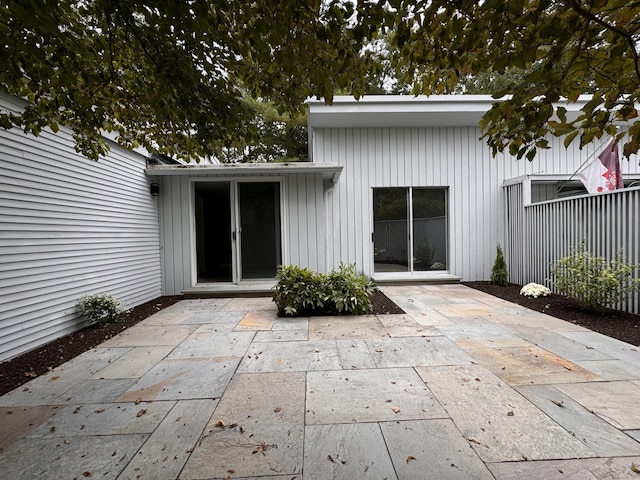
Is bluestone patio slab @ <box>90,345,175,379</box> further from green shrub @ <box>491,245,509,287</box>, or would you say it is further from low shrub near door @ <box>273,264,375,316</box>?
green shrub @ <box>491,245,509,287</box>

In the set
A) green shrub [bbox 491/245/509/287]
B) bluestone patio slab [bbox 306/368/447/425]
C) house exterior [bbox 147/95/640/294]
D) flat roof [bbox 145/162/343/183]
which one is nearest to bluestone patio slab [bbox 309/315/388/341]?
bluestone patio slab [bbox 306/368/447/425]

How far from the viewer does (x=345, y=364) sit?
2924 mm

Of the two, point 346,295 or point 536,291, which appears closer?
point 346,295

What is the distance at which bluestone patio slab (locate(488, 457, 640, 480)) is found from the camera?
1.56 meters

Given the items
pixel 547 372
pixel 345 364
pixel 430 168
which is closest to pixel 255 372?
pixel 345 364

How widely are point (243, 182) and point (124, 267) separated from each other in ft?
8.99

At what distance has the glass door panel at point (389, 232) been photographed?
746 cm

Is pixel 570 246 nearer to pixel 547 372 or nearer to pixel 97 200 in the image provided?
pixel 547 372

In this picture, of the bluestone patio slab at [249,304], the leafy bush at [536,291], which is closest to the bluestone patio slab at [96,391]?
the bluestone patio slab at [249,304]

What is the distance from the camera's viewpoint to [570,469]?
161cm

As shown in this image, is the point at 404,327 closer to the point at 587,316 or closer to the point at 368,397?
the point at 368,397

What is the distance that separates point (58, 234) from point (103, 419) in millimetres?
2988

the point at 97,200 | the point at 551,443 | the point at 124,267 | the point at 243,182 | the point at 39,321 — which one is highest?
the point at 243,182

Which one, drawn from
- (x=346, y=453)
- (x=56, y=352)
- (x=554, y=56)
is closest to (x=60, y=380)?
(x=56, y=352)
